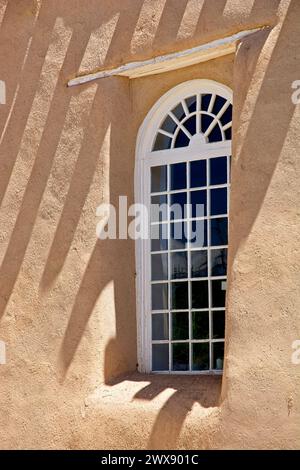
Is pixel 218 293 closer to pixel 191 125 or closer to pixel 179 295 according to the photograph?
pixel 179 295

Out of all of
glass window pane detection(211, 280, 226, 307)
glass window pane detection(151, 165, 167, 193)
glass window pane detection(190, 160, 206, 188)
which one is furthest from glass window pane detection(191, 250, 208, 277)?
glass window pane detection(151, 165, 167, 193)

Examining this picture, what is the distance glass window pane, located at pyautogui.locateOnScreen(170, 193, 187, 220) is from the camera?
880cm

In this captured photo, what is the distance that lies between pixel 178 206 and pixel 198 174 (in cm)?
35

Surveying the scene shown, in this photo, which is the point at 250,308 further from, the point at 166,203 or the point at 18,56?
the point at 18,56

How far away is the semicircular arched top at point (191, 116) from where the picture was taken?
864cm

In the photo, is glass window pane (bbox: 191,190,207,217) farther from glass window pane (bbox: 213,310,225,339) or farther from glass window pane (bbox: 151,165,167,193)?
glass window pane (bbox: 213,310,225,339)

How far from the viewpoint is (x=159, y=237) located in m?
8.96

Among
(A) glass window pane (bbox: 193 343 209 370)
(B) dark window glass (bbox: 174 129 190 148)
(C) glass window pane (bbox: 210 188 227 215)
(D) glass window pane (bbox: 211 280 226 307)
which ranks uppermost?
(B) dark window glass (bbox: 174 129 190 148)

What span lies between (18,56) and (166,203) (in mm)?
2091

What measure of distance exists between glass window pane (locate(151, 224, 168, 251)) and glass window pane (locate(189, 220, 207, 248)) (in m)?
0.29

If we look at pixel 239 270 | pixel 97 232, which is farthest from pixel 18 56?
pixel 239 270

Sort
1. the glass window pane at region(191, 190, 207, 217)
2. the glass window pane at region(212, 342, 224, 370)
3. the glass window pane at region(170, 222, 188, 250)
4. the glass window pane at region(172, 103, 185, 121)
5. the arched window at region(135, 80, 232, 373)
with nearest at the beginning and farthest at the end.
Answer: the glass window pane at region(212, 342, 224, 370) → the arched window at region(135, 80, 232, 373) → the glass window pane at region(191, 190, 207, 217) → the glass window pane at region(170, 222, 188, 250) → the glass window pane at region(172, 103, 185, 121)


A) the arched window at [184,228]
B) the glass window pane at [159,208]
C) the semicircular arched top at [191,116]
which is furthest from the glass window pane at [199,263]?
the semicircular arched top at [191,116]
